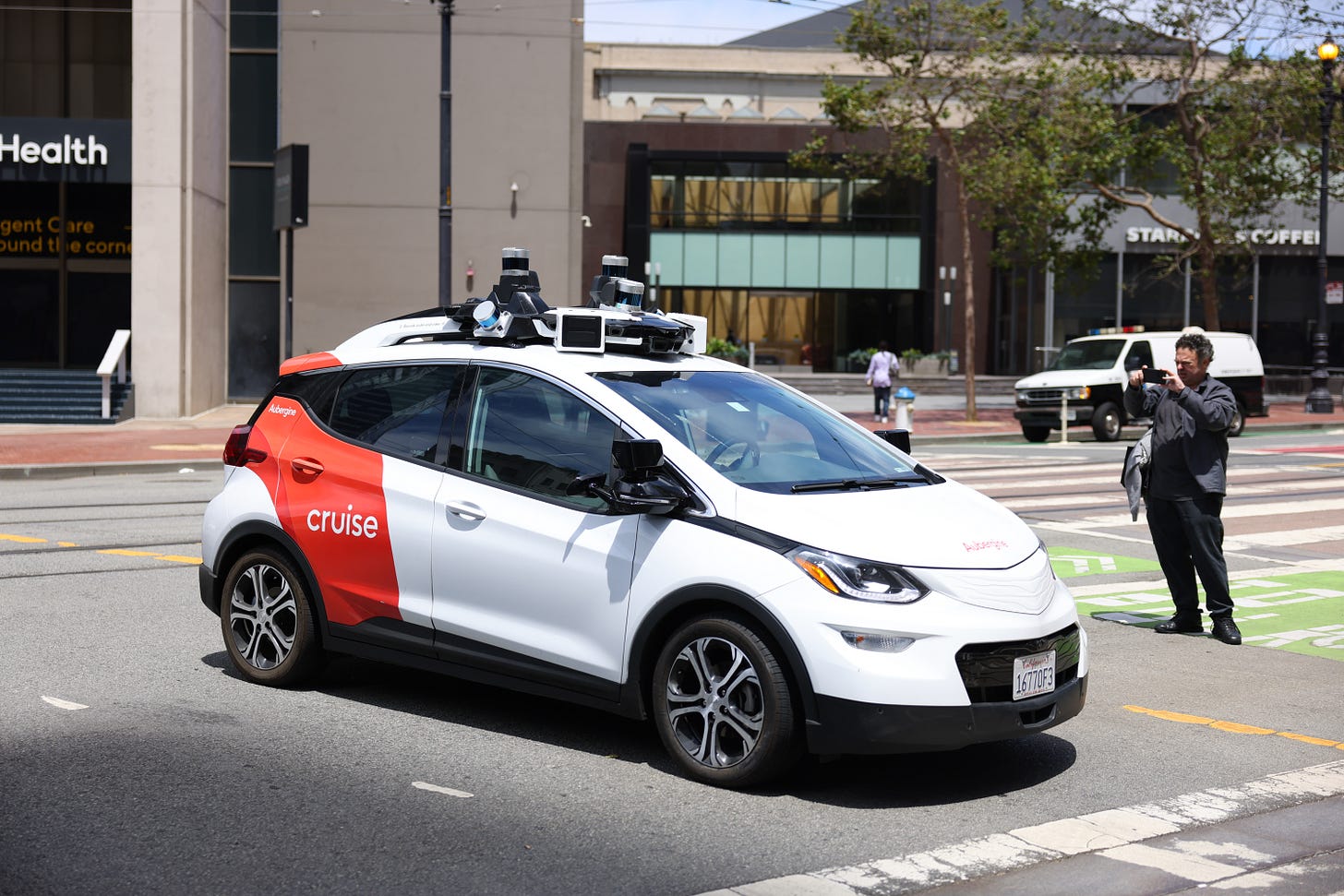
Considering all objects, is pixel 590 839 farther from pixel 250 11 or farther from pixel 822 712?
pixel 250 11

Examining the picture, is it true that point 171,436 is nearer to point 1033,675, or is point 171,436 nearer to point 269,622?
point 269,622

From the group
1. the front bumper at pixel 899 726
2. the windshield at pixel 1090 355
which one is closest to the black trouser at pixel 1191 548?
the front bumper at pixel 899 726

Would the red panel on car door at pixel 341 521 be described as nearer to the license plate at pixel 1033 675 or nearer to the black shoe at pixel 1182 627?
the license plate at pixel 1033 675

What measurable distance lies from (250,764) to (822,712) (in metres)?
2.27

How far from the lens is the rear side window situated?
668cm

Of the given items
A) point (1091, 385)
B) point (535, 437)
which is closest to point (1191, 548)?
point (535, 437)

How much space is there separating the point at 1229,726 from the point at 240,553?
477 centimetres

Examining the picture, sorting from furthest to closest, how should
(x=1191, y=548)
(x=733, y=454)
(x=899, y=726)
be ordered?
(x=1191, y=548)
(x=733, y=454)
(x=899, y=726)

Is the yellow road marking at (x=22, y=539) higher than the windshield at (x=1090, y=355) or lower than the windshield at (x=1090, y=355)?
lower

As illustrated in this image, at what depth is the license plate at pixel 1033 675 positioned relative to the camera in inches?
219

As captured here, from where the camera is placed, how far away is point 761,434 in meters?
6.34

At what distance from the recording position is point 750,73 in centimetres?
6031

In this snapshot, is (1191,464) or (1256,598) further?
(1256,598)

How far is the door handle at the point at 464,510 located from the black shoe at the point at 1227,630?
4.82 metres
